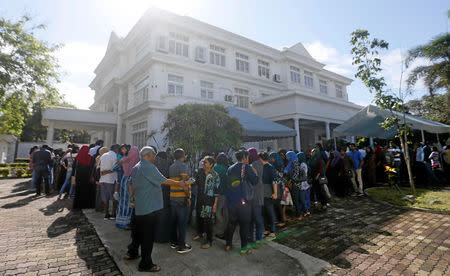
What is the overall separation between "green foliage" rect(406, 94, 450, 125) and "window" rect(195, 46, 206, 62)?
754 inches

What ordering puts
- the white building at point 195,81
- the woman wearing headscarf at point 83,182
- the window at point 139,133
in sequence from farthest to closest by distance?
1. the window at point 139,133
2. the white building at point 195,81
3. the woman wearing headscarf at point 83,182

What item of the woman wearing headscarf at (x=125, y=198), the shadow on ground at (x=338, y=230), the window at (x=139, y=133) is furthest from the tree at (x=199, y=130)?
the window at (x=139, y=133)

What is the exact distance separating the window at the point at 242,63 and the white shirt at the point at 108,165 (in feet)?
47.2

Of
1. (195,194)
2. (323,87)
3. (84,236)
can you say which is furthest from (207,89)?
(323,87)

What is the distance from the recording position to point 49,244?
396 centimetres

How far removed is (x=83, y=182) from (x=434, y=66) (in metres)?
21.9

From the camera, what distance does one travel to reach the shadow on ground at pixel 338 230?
3.65 m

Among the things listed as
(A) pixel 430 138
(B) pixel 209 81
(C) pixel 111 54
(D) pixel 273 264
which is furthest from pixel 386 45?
(C) pixel 111 54

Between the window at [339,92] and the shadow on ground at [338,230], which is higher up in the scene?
the window at [339,92]

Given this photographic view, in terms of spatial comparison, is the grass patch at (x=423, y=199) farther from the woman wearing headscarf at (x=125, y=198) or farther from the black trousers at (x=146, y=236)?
the woman wearing headscarf at (x=125, y=198)

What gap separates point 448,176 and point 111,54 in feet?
84.3

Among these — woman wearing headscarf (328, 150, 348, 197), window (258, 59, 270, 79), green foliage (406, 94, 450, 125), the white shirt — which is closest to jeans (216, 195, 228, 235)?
the white shirt

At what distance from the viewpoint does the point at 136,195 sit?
3.06m

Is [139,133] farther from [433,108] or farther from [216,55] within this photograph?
[433,108]
